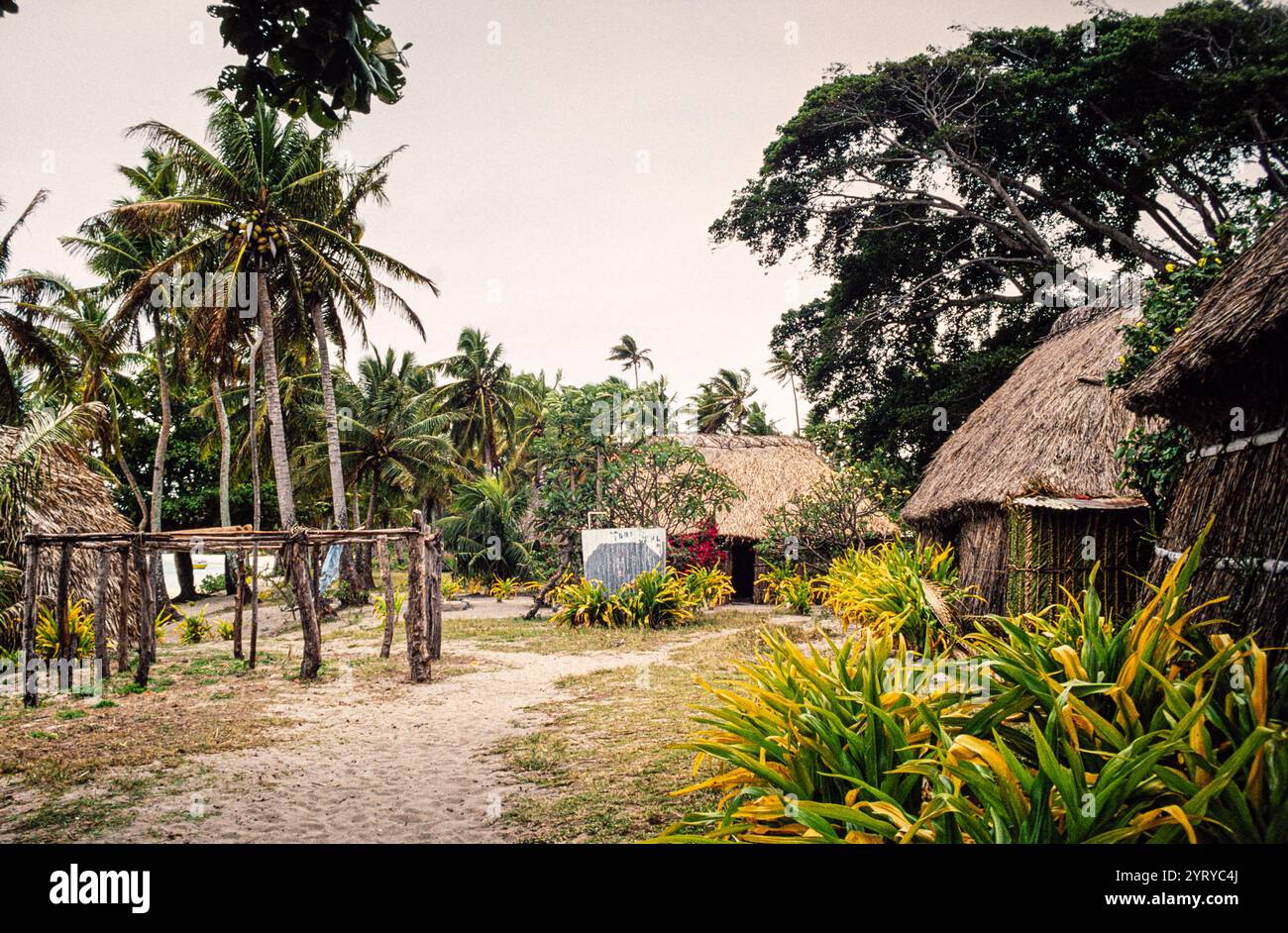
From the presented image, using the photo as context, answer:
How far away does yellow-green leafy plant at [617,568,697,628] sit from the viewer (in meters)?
12.8

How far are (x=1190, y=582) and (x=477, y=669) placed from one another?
765 cm

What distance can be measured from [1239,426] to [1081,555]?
241 cm

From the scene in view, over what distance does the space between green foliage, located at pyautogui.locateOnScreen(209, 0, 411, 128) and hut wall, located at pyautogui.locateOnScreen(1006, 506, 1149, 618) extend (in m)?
5.56

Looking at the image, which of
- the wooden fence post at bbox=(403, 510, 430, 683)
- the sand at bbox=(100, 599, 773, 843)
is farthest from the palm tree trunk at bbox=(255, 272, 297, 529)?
the sand at bbox=(100, 599, 773, 843)

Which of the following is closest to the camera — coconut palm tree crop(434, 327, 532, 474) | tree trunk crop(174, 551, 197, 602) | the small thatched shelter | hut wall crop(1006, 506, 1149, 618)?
hut wall crop(1006, 506, 1149, 618)

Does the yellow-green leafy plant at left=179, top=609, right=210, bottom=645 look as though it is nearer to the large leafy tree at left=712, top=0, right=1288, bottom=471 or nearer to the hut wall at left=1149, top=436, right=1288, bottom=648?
the large leafy tree at left=712, top=0, right=1288, bottom=471

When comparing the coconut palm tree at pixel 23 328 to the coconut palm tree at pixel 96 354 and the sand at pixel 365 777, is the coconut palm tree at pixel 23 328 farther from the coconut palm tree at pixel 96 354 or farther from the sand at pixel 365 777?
the sand at pixel 365 777

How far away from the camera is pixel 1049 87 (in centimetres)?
1223

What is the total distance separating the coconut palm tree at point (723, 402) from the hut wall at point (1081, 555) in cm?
2975

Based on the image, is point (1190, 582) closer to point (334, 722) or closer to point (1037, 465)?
point (1037, 465)

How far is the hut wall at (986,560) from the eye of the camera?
27.0 ft

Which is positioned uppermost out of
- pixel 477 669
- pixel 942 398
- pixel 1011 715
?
pixel 942 398

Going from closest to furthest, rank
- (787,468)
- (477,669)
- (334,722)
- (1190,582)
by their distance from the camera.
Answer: (1190,582) → (334,722) → (477,669) → (787,468)
